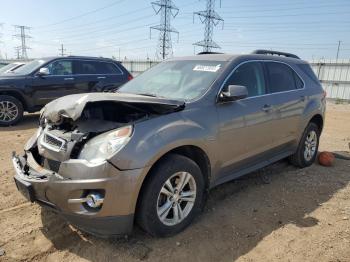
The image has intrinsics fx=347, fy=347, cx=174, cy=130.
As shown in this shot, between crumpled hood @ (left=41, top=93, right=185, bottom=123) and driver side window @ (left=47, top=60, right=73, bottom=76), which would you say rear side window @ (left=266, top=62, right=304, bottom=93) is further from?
driver side window @ (left=47, top=60, right=73, bottom=76)

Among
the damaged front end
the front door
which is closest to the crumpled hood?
the damaged front end

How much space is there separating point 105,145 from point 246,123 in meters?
1.85

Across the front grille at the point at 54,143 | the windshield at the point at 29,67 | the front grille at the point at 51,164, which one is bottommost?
the front grille at the point at 51,164

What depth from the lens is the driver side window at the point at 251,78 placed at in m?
4.13

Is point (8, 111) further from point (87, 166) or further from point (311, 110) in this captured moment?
point (311, 110)

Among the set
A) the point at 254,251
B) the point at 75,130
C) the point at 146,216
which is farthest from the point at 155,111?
the point at 254,251

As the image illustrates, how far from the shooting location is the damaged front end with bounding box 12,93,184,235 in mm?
2830

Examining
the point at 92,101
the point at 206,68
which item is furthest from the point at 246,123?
the point at 92,101

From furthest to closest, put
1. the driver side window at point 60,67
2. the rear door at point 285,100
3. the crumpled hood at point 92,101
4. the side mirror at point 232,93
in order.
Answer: the driver side window at point 60,67, the rear door at point 285,100, the side mirror at point 232,93, the crumpled hood at point 92,101

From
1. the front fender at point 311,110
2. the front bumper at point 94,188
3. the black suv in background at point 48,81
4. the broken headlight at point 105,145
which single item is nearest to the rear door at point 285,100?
the front fender at point 311,110

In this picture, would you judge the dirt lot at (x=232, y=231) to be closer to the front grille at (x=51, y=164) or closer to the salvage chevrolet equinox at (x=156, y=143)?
the salvage chevrolet equinox at (x=156, y=143)

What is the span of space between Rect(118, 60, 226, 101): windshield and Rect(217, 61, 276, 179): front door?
253 millimetres

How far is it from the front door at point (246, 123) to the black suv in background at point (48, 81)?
17.8 ft

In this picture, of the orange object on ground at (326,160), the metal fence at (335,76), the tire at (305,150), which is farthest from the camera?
the metal fence at (335,76)
